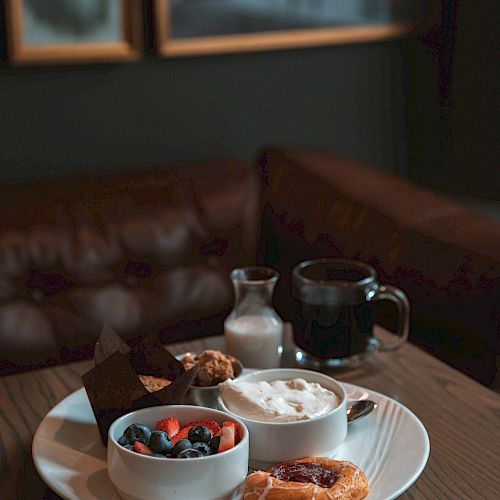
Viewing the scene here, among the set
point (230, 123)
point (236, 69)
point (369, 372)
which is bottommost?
point (369, 372)

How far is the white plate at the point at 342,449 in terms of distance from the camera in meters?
1.12

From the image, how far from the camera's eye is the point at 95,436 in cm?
127

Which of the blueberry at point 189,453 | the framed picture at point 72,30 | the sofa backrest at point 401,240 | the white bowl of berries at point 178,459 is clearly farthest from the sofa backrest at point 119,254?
the blueberry at point 189,453

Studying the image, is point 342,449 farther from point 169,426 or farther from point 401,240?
point 401,240

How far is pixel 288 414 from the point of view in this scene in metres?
1.17

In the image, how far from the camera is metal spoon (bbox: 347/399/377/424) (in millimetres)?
1289

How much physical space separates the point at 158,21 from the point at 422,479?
1589 mm

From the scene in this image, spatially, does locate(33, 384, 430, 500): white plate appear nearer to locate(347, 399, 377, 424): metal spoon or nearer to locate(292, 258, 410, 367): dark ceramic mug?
locate(347, 399, 377, 424): metal spoon

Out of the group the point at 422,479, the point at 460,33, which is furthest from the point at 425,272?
Answer: the point at 460,33

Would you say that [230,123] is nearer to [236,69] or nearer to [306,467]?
[236,69]

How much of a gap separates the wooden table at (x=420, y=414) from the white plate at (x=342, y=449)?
0.03 metres

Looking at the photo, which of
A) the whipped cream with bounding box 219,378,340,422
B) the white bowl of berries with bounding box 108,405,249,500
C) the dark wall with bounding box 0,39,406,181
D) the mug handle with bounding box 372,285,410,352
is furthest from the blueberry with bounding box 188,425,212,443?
the dark wall with bounding box 0,39,406,181

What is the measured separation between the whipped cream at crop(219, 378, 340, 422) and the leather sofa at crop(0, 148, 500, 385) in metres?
0.68

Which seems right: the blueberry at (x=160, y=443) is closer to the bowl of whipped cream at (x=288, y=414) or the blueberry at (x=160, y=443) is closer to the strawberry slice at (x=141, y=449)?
the strawberry slice at (x=141, y=449)
